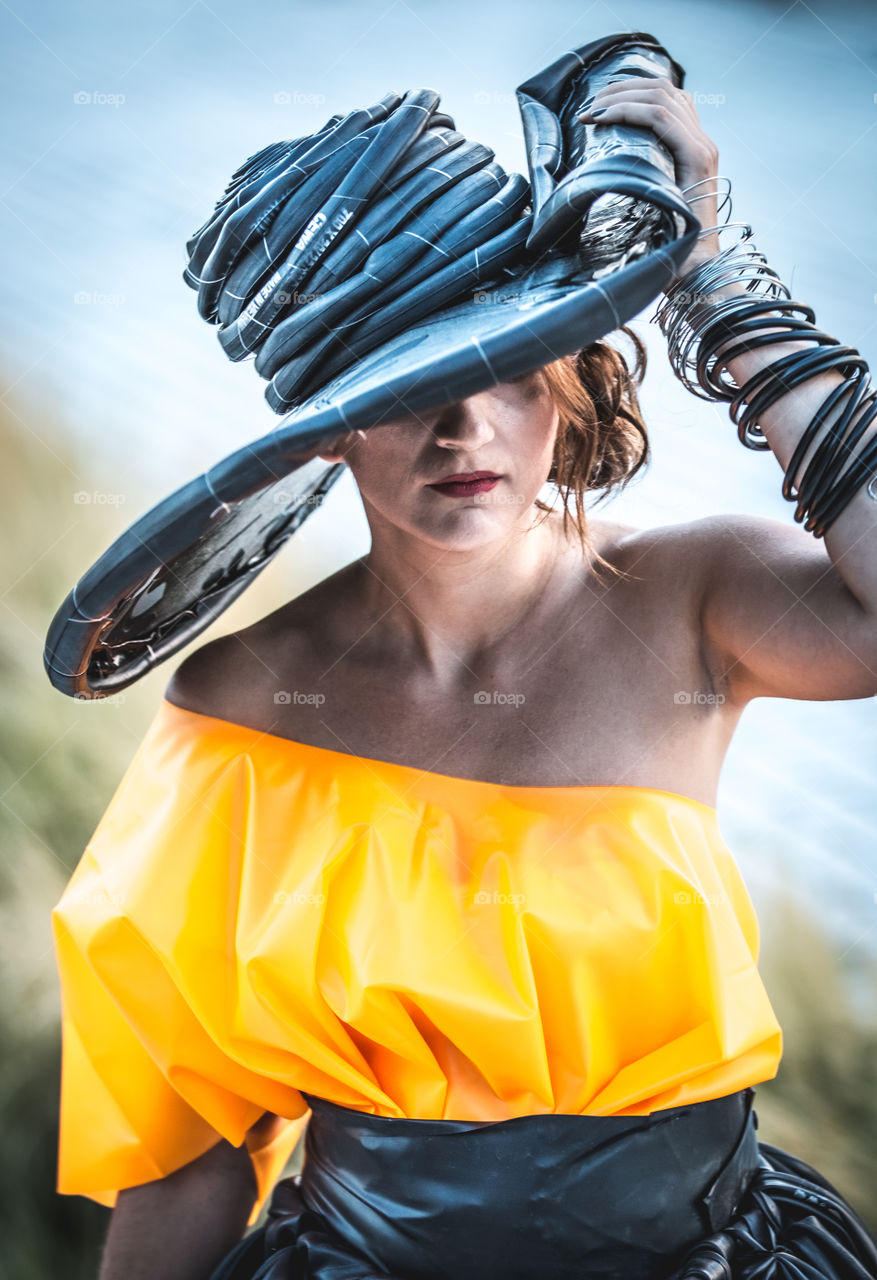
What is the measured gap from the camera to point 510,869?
724mm

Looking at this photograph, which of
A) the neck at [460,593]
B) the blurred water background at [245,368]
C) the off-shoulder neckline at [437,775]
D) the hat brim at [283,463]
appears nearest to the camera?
the hat brim at [283,463]

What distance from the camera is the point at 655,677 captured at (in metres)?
0.78

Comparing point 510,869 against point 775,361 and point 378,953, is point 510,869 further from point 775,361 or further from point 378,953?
point 775,361

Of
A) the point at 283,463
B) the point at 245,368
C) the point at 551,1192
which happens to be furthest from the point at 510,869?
the point at 245,368

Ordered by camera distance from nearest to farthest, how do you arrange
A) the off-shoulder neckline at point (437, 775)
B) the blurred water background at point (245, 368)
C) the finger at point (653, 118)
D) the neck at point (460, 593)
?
1. the finger at point (653, 118)
2. the off-shoulder neckline at point (437, 775)
3. the neck at point (460, 593)
4. the blurred water background at point (245, 368)

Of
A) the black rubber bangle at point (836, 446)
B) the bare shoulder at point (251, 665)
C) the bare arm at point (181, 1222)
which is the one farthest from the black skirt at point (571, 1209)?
the black rubber bangle at point (836, 446)

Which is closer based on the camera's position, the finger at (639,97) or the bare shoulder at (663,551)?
the finger at (639,97)

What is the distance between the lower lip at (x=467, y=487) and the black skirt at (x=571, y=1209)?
416 mm

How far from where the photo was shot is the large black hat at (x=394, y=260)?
1.77ft

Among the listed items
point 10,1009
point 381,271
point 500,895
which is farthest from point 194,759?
point 10,1009

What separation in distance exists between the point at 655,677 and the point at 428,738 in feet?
0.58

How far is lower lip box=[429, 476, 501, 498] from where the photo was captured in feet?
2.24

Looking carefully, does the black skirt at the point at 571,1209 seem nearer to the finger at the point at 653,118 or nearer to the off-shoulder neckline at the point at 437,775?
the off-shoulder neckline at the point at 437,775

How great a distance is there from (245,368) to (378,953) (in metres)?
0.99
